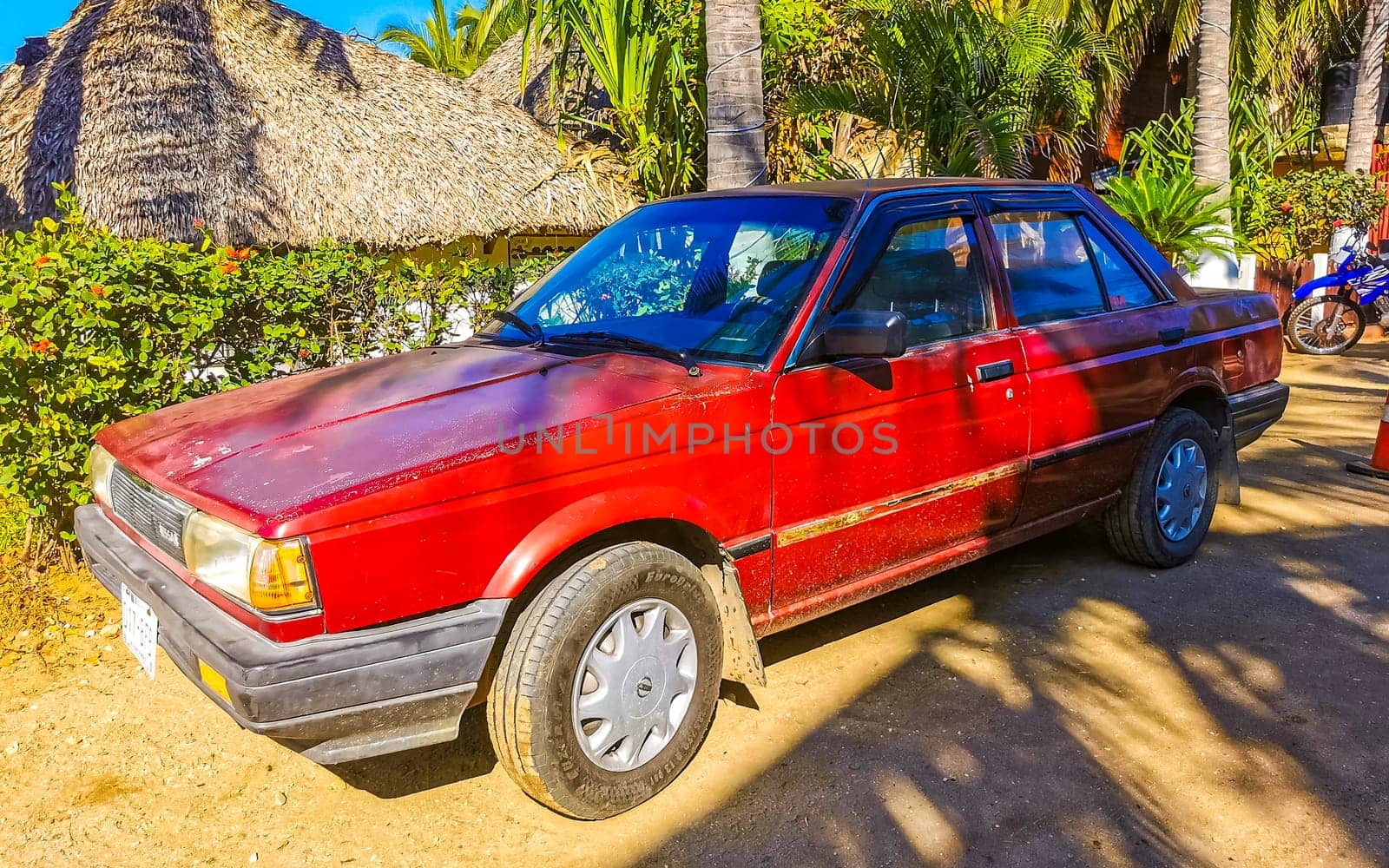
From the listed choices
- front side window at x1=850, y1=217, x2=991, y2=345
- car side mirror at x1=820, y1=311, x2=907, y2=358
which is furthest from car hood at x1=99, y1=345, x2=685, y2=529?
front side window at x1=850, y1=217, x2=991, y2=345

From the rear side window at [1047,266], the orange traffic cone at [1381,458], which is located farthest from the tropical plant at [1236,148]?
the rear side window at [1047,266]

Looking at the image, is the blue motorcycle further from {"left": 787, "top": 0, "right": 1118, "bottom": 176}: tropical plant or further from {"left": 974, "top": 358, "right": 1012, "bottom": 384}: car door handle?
{"left": 974, "top": 358, "right": 1012, "bottom": 384}: car door handle

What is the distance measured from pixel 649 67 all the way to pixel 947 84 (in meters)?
2.68

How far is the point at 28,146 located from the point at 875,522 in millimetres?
8943

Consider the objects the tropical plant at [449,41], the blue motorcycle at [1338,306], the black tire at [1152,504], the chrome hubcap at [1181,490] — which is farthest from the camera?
the tropical plant at [449,41]

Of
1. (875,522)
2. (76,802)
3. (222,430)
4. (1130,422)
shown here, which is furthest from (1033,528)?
(76,802)

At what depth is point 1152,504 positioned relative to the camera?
4.49 metres

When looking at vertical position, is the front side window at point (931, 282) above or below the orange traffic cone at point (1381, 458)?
above

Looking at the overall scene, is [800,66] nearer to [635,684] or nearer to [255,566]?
[635,684]

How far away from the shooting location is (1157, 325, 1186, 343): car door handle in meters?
4.35

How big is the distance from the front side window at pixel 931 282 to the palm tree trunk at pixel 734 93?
117 inches

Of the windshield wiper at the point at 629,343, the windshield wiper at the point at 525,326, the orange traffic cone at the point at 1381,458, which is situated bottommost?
the orange traffic cone at the point at 1381,458

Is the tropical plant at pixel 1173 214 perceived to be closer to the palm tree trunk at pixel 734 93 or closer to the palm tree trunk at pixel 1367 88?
the palm tree trunk at pixel 734 93

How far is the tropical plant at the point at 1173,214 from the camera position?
941 centimetres
